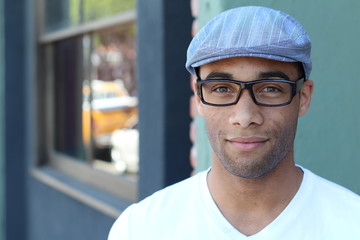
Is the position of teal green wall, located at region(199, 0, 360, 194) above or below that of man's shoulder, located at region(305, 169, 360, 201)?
above

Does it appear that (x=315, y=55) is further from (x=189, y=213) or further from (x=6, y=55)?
(x=6, y=55)

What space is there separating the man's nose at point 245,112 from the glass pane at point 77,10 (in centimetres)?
267

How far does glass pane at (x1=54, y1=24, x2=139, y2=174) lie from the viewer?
507 centimetres

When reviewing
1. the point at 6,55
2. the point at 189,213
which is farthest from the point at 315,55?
the point at 6,55

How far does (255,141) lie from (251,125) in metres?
0.05

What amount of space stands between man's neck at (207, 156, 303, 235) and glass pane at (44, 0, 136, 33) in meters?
2.65

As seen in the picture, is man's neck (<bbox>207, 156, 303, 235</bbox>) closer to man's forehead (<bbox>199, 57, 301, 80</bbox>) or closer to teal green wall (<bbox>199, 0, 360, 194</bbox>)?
man's forehead (<bbox>199, 57, 301, 80</bbox>)

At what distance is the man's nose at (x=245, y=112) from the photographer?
1.54 meters

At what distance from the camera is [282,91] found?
5.19 ft

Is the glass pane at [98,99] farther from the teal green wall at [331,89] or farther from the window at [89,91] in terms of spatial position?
the teal green wall at [331,89]

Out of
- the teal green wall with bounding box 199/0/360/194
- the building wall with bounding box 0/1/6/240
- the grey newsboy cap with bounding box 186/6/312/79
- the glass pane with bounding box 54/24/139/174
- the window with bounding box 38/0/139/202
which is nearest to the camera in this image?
the grey newsboy cap with bounding box 186/6/312/79

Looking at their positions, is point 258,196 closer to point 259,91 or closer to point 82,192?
Result: point 259,91

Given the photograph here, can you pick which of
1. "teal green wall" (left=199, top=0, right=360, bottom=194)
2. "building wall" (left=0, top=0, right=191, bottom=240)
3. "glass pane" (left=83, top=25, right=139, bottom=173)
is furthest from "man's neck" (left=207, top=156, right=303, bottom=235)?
"glass pane" (left=83, top=25, right=139, bottom=173)

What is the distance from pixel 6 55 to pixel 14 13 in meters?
0.44
